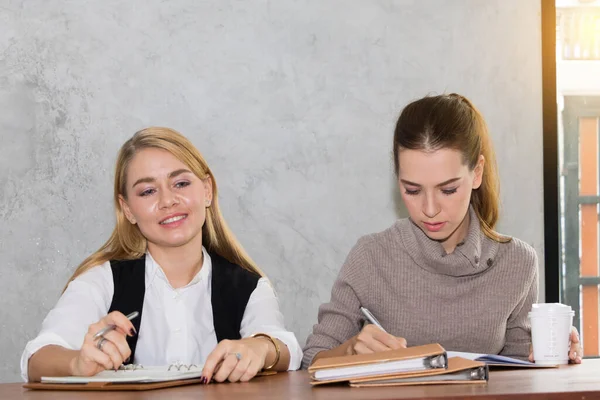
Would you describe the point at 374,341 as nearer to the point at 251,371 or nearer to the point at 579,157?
the point at 251,371

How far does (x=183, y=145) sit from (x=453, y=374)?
3.57 feet

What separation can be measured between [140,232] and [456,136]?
85 cm

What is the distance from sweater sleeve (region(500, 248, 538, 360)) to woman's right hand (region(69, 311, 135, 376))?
3.22 ft

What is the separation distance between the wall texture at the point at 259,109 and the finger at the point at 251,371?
3.91ft

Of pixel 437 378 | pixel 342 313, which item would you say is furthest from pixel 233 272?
pixel 437 378

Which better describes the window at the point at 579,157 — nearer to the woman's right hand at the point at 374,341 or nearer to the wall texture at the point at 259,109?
the wall texture at the point at 259,109

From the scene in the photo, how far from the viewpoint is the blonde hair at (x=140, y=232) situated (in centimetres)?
213

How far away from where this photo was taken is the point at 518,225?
2.86m

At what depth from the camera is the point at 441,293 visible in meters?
2.04

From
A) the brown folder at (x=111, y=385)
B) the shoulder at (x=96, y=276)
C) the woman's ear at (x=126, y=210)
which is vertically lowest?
the brown folder at (x=111, y=385)

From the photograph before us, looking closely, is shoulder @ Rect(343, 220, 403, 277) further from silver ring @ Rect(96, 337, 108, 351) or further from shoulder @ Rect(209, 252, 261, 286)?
silver ring @ Rect(96, 337, 108, 351)

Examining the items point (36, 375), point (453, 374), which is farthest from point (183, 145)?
point (453, 374)

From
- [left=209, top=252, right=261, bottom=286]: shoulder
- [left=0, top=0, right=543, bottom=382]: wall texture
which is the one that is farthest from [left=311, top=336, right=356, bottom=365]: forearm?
[left=0, top=0, right=543, bottom=382]: wall texture

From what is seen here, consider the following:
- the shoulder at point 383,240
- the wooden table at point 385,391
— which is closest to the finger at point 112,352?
the wooden table at point 385,391
